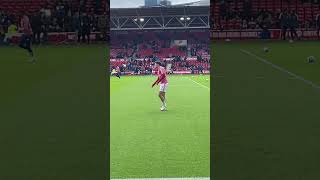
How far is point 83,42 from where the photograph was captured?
35156 mm

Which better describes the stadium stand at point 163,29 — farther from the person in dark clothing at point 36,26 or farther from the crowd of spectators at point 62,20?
the person in dark clothing at point 36,26

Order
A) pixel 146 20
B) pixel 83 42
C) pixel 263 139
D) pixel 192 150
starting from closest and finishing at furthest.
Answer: pixel 192 150 → pixel 263 139 → pixel 83 42 → pixel 146 20

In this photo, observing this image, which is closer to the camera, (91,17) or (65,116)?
(65,116)

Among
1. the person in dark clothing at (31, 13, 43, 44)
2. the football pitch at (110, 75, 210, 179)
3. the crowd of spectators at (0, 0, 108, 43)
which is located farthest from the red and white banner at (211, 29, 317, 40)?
the football pitch at (110, 75, 210, 179)

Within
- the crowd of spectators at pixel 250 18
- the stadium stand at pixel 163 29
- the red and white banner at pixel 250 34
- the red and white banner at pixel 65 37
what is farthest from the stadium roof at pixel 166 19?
the red and white banner at pixel 65 37

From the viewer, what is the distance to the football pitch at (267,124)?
5.63 metres

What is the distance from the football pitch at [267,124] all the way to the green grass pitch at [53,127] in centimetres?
133

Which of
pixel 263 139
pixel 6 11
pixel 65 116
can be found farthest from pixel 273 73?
pixel 6 11

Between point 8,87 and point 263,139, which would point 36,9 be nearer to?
point 8,87

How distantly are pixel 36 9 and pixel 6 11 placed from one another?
6.62 feet

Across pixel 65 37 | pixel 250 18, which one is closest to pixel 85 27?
pixel 65 37

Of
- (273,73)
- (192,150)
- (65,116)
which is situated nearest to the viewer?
(192,150)

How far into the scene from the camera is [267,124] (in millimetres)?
8219

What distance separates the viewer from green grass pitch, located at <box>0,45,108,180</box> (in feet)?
18.6
